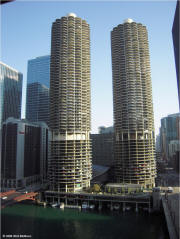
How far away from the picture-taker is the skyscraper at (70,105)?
9631 centimetres

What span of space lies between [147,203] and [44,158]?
87569 millimetres

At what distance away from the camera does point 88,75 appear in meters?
110

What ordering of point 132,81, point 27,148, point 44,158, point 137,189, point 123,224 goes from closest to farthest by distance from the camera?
point 123,224 → point 137,189 → point 132,81 → point 27,148 → point 44,158

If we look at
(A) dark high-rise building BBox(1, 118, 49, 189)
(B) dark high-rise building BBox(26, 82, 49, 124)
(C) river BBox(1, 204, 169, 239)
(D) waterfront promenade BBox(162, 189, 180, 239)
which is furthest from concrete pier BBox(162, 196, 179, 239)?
(B) dark high-rise building BBox(26, 82, 49, 124)

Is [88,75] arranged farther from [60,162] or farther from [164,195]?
[164,195]

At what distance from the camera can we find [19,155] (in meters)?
122

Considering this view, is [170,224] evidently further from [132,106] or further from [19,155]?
[19,155]

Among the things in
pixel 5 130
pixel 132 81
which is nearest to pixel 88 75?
pixel 132 81

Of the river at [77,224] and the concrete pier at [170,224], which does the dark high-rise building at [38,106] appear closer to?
the river at [77,224]

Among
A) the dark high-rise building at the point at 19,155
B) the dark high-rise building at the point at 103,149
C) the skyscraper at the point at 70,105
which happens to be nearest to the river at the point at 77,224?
the skyscraper at the point at 70,105

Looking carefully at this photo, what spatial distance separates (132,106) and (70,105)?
1328 inches

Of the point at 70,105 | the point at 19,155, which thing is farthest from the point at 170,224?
the point at 19,155

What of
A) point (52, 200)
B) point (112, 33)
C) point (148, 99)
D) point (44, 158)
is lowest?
point (52, 200)

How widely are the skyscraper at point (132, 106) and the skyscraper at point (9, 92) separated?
10610 cm
